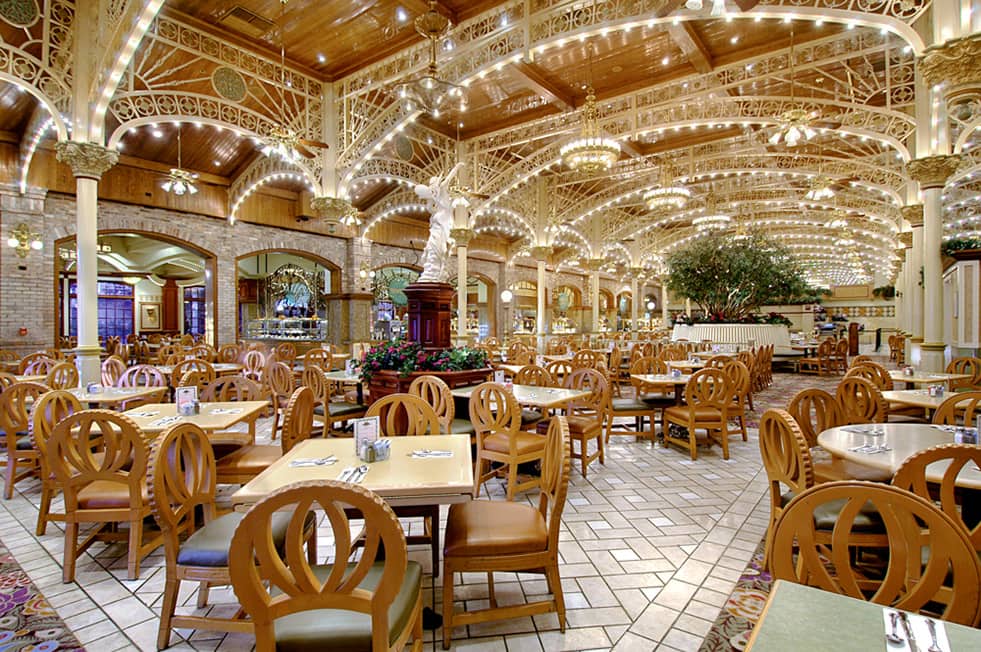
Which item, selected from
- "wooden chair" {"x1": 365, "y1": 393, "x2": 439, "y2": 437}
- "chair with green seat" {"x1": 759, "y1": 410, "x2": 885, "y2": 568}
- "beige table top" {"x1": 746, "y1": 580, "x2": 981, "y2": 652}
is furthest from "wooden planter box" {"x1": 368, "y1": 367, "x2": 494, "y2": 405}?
"beige table top" {"x1": 746, "y1": 580, "x2": 981, "y2": 652}

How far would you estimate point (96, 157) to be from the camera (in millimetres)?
6637

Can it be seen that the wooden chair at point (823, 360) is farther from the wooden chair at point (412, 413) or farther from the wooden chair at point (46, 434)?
the wooden chair at point (46, 434)

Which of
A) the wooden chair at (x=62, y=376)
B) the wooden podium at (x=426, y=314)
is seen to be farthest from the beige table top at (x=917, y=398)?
the wooden chair at (x=62, y=376)

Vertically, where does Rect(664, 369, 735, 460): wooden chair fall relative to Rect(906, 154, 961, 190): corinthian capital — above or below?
below

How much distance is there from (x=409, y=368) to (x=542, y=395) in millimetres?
1515

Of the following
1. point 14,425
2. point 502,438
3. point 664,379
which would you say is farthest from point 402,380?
point 14,425

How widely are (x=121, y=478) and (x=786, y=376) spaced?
14977 millimetres

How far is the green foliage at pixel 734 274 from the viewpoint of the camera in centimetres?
1025

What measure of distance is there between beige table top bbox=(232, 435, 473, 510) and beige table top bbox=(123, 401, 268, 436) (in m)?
1.04

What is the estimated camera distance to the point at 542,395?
4629 millimetres

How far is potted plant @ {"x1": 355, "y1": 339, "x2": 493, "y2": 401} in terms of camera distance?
514 centimetres

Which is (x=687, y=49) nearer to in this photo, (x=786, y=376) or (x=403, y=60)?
(x=403, y=60)

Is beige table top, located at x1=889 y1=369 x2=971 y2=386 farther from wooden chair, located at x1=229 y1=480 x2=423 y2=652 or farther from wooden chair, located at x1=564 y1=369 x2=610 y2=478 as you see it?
wooden chair, located at x1=229 y1=480 x2=423 y2=652

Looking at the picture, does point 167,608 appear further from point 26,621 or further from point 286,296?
point 286,296
